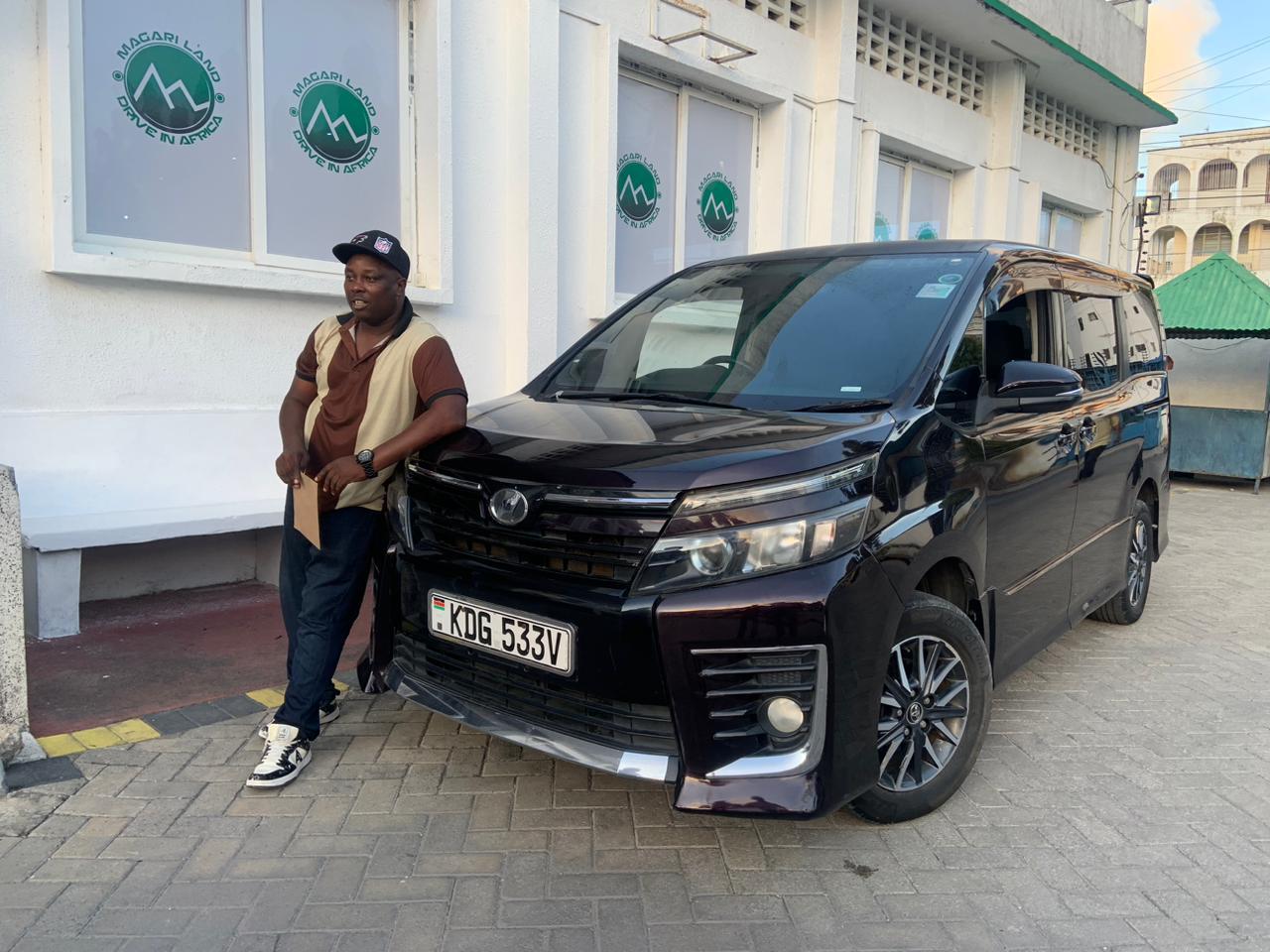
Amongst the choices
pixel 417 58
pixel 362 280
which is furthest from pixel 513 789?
pixel 417 58

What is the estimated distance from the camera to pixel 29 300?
4.68 metres

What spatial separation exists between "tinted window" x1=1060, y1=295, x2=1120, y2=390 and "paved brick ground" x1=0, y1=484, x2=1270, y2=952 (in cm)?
153

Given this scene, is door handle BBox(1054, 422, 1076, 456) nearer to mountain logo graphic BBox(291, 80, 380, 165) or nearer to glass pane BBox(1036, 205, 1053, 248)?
mountain logo graphic BBox(291, 80, 380, 165)

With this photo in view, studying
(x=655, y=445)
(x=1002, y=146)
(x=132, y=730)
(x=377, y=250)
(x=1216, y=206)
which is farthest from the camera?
(x=1216, y=206)

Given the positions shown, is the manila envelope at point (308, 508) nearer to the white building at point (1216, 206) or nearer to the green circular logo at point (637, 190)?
the green circular logo at point (637, 190)

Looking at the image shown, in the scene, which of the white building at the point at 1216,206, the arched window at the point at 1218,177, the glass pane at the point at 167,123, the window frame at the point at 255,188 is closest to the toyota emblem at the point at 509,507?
the window frame at the point at 255,188

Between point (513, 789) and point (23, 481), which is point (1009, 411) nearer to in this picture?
point (513, 789)

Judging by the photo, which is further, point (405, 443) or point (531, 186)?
point (531, 186)

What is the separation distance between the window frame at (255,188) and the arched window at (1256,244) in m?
67.1

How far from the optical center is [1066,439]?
3.91 m

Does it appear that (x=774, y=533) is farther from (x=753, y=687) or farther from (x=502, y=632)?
(x=502, y=632)

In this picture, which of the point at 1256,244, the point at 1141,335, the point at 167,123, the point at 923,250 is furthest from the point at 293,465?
the point at 1256,244

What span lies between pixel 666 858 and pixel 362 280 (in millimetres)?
2027

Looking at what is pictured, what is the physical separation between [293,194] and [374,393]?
9.93 feet
